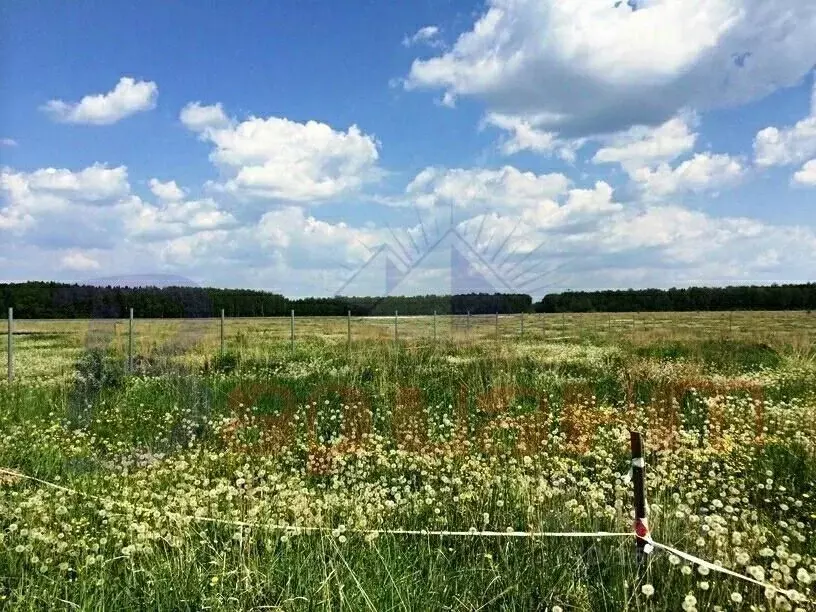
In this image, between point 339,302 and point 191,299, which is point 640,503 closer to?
point 191,299

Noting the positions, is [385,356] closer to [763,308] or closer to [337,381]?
[337,381]

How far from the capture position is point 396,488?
6258 millimetres

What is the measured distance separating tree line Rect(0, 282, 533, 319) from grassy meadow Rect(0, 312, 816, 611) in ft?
77.4

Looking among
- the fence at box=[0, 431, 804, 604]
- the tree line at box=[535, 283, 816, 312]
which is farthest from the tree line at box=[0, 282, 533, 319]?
the fence at box=[0, 431, 804, 604]

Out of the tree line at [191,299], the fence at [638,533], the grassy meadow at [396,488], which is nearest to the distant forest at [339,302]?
the tree line at [191,299]

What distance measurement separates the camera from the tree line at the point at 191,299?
137 ft

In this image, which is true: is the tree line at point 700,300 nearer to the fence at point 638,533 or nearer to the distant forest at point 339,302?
the distant forest at point 339,302

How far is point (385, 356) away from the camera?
723 inches

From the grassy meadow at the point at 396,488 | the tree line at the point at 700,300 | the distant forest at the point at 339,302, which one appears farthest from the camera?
the tree line at the point at 700,300

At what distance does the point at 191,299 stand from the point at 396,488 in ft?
123

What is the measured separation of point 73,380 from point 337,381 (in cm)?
547

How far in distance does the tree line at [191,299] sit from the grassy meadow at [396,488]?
77.4 feet

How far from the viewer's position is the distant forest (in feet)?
137

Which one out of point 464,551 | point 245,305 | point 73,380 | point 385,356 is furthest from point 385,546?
point 245,305
